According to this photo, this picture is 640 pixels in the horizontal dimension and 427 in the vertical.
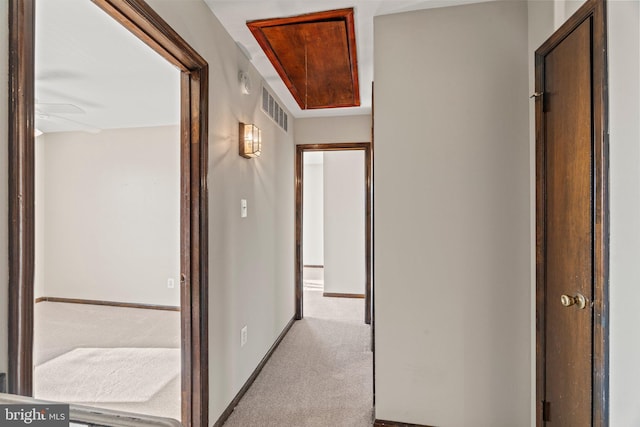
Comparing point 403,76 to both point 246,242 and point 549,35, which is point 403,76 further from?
point 246,242

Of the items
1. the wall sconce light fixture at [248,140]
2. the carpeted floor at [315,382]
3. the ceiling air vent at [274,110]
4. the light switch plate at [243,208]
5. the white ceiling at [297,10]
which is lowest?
the carpeted floor at [315,382]

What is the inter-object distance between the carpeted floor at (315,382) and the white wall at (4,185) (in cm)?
154

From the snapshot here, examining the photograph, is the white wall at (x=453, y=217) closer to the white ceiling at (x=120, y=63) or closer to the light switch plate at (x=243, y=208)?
the white ceiling at (x=120, y=63)

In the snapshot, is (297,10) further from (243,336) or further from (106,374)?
(106,374)

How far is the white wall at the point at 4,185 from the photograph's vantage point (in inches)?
33.7

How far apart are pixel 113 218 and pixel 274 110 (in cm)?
308

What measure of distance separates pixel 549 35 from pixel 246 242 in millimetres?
2233

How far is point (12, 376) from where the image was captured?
88cm

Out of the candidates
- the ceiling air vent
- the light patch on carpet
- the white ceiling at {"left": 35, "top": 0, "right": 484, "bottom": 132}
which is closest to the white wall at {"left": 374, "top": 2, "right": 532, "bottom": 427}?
the white ceiling at {"left": 35, "top": 0, "right": 484, "bottom": 132}

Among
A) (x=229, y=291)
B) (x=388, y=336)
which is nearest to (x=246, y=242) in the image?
(x=229, y=291)

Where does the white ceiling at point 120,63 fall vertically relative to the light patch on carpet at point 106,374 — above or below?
above

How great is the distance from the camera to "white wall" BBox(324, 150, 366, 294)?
5.16m

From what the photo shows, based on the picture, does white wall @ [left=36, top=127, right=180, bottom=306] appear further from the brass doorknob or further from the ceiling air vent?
the brass doorknob

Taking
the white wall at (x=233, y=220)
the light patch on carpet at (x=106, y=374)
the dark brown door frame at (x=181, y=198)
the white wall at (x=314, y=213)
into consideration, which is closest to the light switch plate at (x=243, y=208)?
the white wall at (x=233, y=220)
